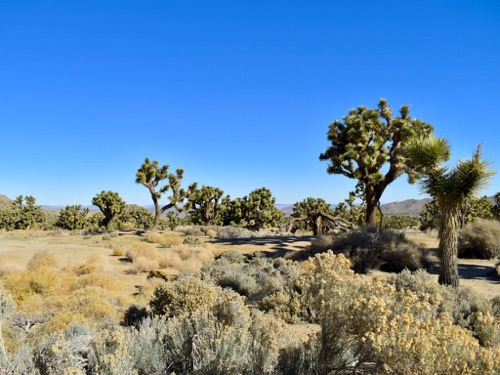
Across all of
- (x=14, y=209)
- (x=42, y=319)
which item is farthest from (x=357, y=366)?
(x=14, y=209)

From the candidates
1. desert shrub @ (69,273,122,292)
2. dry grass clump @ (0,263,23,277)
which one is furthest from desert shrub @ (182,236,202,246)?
desert shrub @ (69,273,122,292)

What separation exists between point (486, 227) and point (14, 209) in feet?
183

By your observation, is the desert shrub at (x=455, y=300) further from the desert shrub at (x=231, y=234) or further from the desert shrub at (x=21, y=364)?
the desert shrub at (x=231, y=234)

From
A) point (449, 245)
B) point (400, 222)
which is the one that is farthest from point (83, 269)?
point (400, 222)

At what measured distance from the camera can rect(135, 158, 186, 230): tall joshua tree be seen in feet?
109

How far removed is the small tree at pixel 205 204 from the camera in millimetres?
38656

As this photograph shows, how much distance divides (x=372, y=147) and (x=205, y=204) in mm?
24477

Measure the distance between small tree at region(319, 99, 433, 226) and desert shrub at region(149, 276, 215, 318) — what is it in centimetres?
1508

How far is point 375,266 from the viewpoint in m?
13.5

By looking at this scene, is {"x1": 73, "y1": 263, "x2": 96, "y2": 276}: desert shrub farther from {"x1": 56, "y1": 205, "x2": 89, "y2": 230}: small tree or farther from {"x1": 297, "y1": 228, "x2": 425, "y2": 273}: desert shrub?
{"x1": 56, "y1": 205, "x2": 89, "y2": 230}: small tree

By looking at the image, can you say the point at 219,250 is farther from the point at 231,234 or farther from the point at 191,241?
the point at 231,234

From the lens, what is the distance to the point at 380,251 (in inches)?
550

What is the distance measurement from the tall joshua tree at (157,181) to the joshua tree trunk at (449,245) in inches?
1054

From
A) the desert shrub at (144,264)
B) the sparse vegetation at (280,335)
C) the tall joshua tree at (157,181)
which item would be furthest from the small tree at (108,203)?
the sparse vegetation at (280,335)
